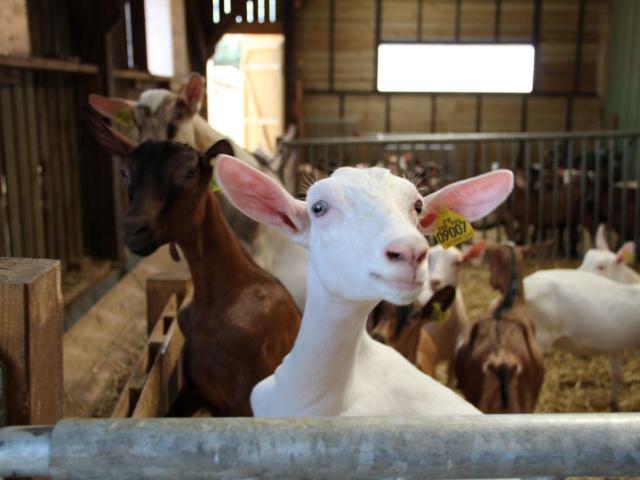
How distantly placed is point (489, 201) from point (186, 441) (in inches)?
49.6

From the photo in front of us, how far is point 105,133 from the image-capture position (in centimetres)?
273

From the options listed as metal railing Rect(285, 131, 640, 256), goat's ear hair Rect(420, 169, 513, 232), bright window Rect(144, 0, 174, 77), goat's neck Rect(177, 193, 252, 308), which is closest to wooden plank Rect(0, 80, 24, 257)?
goat's neck Rect(177, 193, 252, 308)

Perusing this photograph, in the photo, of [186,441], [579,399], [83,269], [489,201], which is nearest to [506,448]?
[186,441]

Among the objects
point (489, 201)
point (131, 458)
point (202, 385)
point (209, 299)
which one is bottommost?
point (202, 385)

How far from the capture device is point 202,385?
2756 mm

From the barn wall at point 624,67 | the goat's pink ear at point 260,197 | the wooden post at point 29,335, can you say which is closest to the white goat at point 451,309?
the goat's pink ear at point 260,197

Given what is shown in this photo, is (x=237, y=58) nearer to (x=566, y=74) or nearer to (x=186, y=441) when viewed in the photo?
(x=566, y=74)

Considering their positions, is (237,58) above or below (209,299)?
above

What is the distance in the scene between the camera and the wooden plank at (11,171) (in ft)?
15.8

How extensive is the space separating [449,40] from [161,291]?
1405 cm

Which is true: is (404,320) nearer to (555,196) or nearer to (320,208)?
(320,208)

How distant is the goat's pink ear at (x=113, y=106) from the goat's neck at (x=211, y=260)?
4.10ft

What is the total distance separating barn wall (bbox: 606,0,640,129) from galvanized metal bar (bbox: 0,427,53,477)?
47.4ft

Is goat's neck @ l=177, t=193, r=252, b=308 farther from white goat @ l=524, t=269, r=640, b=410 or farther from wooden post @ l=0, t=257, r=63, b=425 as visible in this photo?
white goat @ l=524, t=269, r=640, b=410
